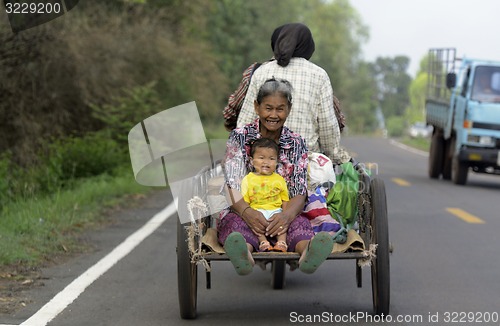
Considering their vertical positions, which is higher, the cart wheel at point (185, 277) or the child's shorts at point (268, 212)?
the child's shorts at point (268, 212)

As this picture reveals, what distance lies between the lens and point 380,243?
23.7ft

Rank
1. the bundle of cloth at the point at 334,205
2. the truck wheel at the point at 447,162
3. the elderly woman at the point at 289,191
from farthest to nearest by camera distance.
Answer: the truck wheel at the point at 447,162, the bundle of cloth at the point at 334,205, the elderly woman at the point at 289,191

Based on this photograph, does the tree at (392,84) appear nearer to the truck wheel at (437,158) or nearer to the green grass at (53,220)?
the truck wheel at (437,158)

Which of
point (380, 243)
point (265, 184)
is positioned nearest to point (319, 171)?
Result: point (265, 184)

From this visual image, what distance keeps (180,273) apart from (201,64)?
27065mm

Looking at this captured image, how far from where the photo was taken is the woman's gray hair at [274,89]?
7.56m

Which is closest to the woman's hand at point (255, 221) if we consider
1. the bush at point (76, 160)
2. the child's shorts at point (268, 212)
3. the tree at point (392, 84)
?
the child's shorts at point (268, 212)

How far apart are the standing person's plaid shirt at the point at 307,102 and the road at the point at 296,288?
1.95 feet

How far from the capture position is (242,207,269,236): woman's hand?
717cm

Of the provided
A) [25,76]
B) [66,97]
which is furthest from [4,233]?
[66,97]


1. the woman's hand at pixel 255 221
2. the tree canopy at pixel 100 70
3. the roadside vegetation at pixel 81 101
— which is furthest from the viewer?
the tree canopy at pixel 100 70

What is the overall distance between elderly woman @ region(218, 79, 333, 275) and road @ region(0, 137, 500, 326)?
2.33 feet

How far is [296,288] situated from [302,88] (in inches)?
71.3

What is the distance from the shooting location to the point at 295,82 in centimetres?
812
